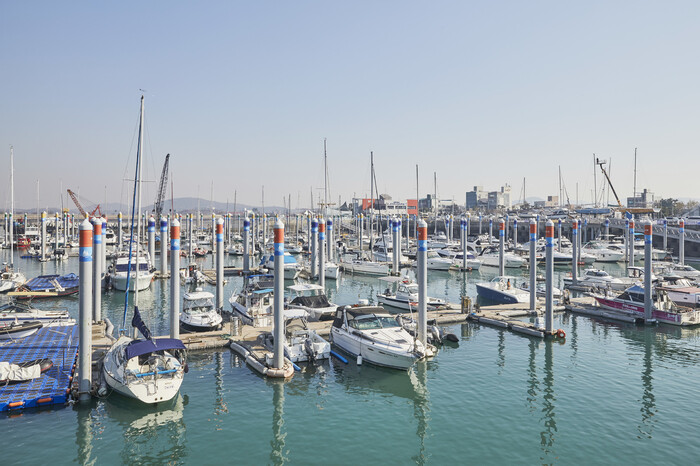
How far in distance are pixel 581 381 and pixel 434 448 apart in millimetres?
10307

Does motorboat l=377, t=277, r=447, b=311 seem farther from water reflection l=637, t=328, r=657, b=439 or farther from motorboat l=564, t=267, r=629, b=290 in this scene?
motorboat l=564, t=267, r=629, b=290

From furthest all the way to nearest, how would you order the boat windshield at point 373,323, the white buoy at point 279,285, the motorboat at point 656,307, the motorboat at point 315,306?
the motorboat at point 656,307, the motorboat at point 315,306, the boat windshield at point 373,323, the white buoy at point 279,285

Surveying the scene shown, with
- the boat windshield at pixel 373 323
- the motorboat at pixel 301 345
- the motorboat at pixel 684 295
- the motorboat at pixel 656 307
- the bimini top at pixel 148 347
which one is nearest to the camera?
the bimini top at pixel 148 347

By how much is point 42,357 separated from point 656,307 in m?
38.1

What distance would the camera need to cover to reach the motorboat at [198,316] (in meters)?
29.9

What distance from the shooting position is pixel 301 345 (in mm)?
25234

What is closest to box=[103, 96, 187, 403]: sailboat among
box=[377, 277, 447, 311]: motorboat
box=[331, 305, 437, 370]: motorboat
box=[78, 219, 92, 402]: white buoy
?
box=[78, 219, 92, 402]: white buoy

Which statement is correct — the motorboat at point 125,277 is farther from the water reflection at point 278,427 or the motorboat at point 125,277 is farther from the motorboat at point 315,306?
the water reflection at point 278,427

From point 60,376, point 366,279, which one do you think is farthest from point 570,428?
point 366,279

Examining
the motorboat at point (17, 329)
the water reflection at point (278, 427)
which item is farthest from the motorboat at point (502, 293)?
the motorboat at point (17, 329)

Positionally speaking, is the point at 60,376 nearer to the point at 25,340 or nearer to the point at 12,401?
the point at 12,401

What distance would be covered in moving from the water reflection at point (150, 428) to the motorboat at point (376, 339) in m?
8.59

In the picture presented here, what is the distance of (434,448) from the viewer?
16.5 metres

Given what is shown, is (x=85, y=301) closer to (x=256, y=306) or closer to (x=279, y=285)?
(x=279, y=285)
